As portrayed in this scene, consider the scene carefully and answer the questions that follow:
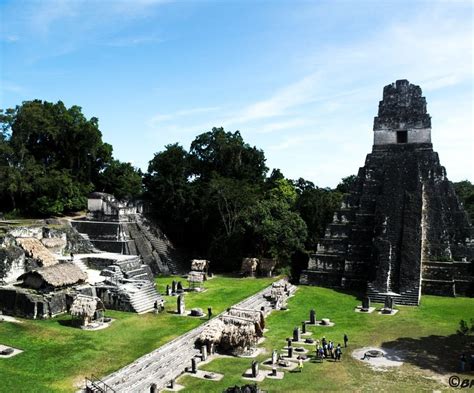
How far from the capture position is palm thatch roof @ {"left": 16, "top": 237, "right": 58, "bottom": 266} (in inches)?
992

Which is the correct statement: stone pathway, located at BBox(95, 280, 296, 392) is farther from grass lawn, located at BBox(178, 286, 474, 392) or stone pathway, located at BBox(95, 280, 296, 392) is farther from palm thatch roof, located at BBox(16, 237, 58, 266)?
palm thatch roof, located at BBox(16, 237, 58, 266)

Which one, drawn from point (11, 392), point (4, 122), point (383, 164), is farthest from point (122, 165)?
point (11, 392)

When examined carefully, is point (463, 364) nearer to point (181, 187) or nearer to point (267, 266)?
point (267, 266)

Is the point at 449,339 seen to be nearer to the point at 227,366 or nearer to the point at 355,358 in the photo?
the point at 355,358

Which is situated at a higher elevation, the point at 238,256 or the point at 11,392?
the point at 238,256

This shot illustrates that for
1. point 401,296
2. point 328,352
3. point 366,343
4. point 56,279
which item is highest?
point 56,279

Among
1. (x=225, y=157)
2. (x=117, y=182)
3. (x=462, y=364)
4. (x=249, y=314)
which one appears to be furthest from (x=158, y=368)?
(x=117, y=182)

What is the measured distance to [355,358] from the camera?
17562 millimetres

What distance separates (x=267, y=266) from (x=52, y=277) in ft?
51.7

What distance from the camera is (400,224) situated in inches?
1187

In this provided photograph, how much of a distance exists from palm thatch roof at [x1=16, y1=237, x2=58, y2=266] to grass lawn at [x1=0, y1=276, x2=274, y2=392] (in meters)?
4.61

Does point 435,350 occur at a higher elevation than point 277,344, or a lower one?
higher

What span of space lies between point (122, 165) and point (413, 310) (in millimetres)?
30061

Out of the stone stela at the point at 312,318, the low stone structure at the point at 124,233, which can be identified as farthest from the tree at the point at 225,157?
the stone stela at the point at 312,318
